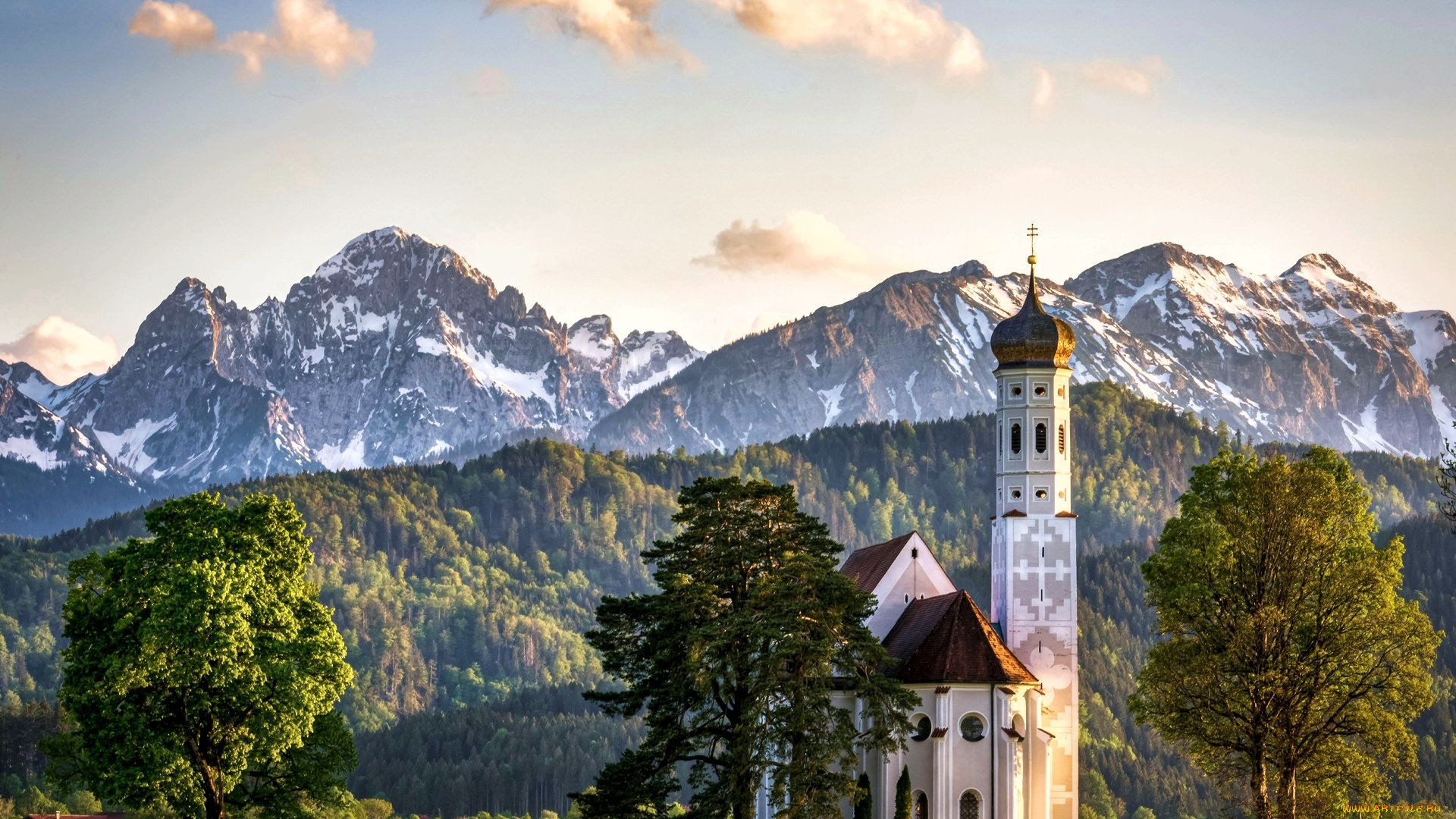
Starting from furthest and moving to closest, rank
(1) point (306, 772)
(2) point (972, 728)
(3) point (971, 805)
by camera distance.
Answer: (2) point (972, 728)
(3) point (971, 805)
(1) point (306, 772)

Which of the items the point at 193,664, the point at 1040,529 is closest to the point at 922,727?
the point at 1040,529

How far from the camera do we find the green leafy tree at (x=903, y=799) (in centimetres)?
8962

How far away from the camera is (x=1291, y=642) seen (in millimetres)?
73688

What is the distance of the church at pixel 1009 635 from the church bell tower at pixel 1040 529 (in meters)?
0.05

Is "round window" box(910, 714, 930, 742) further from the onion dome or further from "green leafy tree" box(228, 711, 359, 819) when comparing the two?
"green leafy tree" box(228, 711, 359, 819)

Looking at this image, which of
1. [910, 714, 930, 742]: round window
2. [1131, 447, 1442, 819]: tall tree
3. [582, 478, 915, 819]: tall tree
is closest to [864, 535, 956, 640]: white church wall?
[910, 714, 930, 742]: round window

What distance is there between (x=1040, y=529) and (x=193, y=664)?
127ft

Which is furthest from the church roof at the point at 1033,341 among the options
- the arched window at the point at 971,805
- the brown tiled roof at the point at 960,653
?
the arched window at the point at 971,805

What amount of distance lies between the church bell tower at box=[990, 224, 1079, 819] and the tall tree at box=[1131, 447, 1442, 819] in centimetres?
1927

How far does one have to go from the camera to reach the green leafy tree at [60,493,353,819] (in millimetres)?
73062

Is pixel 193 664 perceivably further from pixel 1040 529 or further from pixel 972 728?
pixel 1040 529

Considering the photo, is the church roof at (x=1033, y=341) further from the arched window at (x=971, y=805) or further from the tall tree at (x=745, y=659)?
the tall tree at (x=745, y=659)

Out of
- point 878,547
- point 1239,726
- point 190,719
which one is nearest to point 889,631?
point 878,547

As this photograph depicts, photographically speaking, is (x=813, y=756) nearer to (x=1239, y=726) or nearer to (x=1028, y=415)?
(x=1239, y=726)
